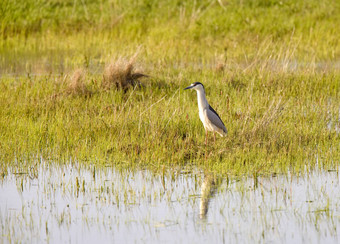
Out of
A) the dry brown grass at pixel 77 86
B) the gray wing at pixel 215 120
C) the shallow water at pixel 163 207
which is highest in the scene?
the dry brown grass at pixel 77 86

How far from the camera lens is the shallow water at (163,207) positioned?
482cm

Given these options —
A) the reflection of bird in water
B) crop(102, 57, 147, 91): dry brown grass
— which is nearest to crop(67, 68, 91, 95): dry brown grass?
crop(102, 57, 147, 91): dry brown grass

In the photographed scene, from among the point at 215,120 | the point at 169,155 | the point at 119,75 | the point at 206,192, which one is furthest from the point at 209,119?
the point at 119,75

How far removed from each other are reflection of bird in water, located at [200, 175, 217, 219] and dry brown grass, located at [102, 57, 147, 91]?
13.6 feet

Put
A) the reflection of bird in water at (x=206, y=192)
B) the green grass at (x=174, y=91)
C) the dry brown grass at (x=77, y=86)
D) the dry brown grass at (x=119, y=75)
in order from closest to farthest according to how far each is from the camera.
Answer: the reflection of bird in water at (x=206, y=192) < the green grass at (x=174, y=91) < the dry brown grass at (x=77, y=86) < the dry brown grass at (x=119, y=75)

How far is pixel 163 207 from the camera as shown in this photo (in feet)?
17.8

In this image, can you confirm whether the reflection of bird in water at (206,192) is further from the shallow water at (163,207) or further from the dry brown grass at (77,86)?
the dry brown grass at (77,86)

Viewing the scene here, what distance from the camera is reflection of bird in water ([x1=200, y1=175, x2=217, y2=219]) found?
536 cm

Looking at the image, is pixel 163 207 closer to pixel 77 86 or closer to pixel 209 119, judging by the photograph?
pixel 209 119

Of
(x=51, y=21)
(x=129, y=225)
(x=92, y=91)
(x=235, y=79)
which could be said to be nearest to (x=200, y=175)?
(x=129, y=225)

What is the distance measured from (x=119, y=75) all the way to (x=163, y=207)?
499 cm

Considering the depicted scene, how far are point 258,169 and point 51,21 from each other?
512 inches

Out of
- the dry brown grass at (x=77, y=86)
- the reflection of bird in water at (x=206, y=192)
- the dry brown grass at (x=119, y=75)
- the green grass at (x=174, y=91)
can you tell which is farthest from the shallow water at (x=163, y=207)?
the dry brown grass at (x=119, y=75)

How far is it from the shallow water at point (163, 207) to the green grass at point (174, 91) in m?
0.40
